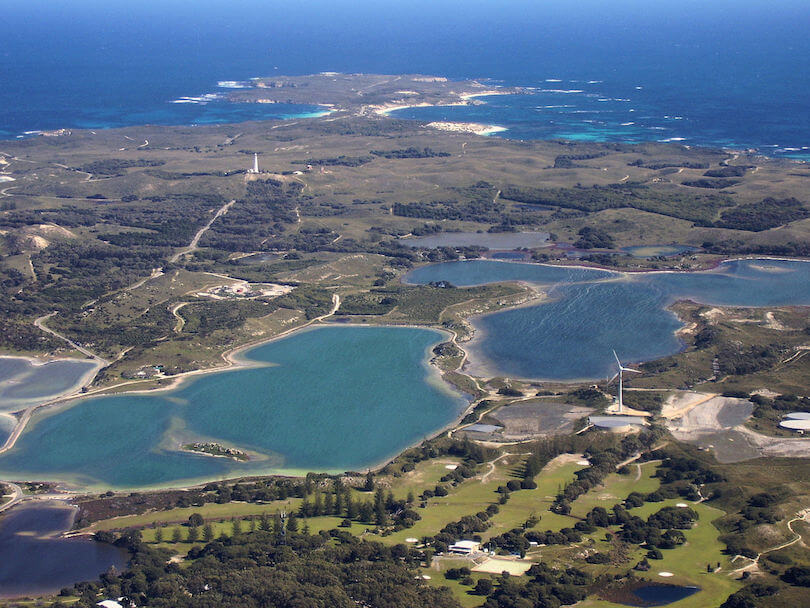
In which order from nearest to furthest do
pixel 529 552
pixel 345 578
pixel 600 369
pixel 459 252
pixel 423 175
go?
pixel 345 578
pixel 529 552
pixel 600 369
pixel 459 252
pixel 423 175

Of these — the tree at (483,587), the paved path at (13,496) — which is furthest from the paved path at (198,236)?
the tree at (483,587)

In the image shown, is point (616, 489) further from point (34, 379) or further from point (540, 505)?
point (34, 379)

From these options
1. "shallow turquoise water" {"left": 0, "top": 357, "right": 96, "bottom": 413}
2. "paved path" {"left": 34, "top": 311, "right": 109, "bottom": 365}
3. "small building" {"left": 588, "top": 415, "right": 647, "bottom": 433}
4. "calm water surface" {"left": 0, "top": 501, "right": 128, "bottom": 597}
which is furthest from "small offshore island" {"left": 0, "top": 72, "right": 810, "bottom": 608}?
"small building" {"left": 588, "top": 415, "right": 647, "bottom": 433}

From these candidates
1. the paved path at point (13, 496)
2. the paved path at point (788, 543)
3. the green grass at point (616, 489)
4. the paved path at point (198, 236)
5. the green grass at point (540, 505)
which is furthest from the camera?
the paved path at point (198, 236)

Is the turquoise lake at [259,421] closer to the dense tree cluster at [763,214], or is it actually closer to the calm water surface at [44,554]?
the calm water surface at [44,554]

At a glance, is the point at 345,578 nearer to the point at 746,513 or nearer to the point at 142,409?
the point at 746,513

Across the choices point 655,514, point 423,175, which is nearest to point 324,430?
point 655,514

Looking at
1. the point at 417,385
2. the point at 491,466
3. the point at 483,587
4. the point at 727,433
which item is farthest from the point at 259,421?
the point at 727,433

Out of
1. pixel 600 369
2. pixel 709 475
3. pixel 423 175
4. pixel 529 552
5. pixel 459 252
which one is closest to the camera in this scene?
pixel 529 552
